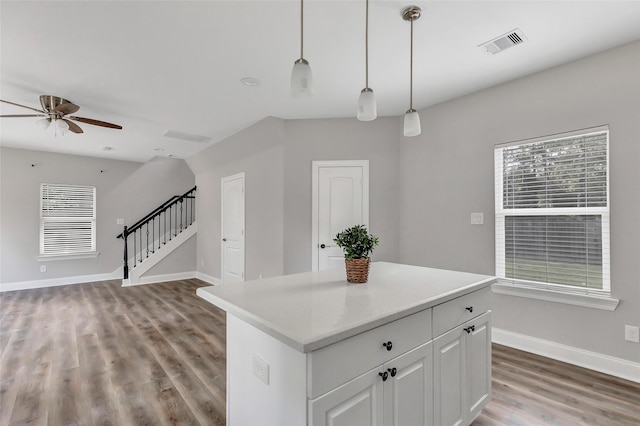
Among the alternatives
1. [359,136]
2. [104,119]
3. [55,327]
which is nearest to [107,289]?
A: [55,327]

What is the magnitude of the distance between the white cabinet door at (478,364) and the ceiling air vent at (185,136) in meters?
4.76

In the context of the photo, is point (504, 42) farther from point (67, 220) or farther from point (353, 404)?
point (67, 220)

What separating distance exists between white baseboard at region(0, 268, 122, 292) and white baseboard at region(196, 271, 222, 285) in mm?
1729

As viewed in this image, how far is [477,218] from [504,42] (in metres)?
1.72

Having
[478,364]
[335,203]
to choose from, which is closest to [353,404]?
[478,364]

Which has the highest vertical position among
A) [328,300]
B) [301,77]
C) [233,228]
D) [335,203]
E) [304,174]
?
[301,77]

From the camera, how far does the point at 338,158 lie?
4266 mm

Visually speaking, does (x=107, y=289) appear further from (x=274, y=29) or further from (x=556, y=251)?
(x=556, y=251)

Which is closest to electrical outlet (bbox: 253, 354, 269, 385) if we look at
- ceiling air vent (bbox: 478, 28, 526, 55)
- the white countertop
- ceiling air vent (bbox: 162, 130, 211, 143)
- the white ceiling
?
the white countertop

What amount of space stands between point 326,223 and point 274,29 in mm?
2523

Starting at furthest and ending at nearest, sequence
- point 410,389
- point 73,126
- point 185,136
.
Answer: point 185,136 → point 73,126 → point 410,389

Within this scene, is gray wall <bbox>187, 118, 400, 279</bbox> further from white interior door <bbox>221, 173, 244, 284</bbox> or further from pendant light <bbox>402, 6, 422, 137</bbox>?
Result: pendant light <bbox>402, 6, 422, 137</bbox>

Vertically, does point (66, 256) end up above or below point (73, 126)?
below

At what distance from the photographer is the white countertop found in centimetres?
111
